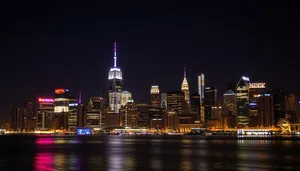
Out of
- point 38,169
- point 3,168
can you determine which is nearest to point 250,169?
point 38,169

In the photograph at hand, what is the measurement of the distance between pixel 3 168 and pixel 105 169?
35.2ft

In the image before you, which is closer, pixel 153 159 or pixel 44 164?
pixel 44 164

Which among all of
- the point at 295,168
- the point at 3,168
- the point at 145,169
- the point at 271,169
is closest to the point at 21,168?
the point at 3,168

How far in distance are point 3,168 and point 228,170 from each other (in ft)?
73.0

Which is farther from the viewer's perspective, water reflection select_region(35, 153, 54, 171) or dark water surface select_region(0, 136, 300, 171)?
dark water surface select_region(0, 136, 300, 171)

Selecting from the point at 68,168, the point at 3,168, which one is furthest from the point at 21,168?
the point at 68,168

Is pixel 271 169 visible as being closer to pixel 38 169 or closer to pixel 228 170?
pixel 228 170

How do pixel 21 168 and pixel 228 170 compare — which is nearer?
pixel 228 170

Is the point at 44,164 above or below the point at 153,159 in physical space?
above

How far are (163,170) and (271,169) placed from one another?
1061 cm

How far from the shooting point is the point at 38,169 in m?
38.7

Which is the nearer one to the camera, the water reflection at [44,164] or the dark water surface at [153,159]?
the water reflection at [44,164]

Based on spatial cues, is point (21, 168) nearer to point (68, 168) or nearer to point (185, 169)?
point (68, 168)

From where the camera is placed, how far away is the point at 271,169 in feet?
128
